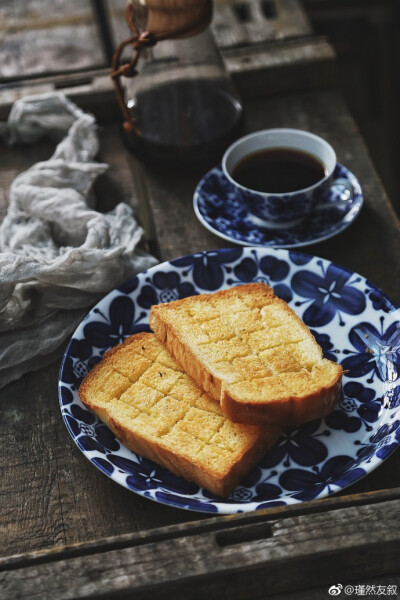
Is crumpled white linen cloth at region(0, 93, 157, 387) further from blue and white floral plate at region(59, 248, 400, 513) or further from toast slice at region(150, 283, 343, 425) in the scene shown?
toast slice at region(150, 283, 343, 425)

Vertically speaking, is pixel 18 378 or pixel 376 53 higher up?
pixel 18 378

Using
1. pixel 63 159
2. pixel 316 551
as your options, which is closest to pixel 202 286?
pixel 63 159

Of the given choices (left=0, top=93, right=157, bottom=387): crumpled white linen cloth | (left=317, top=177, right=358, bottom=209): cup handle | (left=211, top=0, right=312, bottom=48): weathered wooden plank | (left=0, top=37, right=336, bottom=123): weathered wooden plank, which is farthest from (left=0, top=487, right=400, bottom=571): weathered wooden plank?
(left=211, top=0, right=312, bottom=48): weathered wooden plank

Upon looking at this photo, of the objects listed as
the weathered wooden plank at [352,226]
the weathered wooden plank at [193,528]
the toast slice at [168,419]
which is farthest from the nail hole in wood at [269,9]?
the weathered wooden plank at [193,528]

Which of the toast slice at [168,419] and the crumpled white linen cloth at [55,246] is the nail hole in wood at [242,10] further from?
the toast slice at [168,419]

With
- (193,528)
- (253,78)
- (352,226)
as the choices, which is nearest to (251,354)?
(193,528)

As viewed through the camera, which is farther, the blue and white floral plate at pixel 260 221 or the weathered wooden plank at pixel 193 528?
the blue and white floral plate at pixel 260 221

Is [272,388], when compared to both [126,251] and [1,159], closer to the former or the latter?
[126,251]
